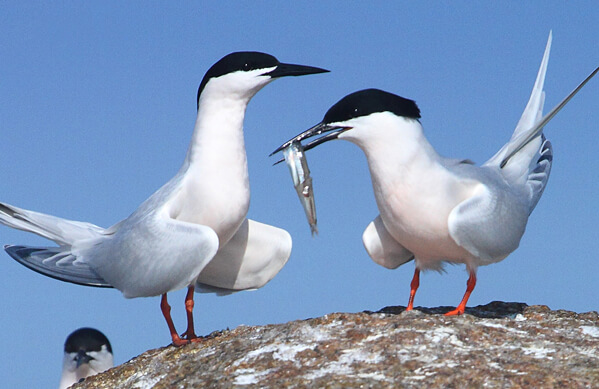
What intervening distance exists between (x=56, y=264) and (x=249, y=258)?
163 centimetres

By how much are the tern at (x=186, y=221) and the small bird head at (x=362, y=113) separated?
623 millimetres

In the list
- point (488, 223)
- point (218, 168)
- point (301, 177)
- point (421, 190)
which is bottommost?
point (488, 223)

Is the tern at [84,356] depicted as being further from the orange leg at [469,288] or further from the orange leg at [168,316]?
the orange leg at [469,288]

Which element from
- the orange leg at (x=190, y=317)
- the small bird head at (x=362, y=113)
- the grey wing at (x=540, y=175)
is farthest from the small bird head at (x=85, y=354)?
the grey wing at (x=540, y=175)

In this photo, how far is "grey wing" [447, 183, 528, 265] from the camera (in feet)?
21.8

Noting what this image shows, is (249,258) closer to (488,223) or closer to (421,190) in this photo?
(421,190)

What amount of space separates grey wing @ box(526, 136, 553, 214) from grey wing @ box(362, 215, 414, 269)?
1216mm

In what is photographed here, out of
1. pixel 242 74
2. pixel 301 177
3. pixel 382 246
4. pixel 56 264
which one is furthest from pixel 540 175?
pixel 56 264

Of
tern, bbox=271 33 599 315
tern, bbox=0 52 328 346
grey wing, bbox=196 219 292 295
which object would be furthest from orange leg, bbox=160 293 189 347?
tern, bbox=271 33 599 315

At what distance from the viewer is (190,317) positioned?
22.6 ft

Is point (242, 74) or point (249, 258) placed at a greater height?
point (242, 74)

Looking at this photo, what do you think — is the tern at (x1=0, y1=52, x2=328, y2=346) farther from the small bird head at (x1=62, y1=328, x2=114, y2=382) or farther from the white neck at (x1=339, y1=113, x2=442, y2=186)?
the small bird head at (x1=62, y1=328, x2=114, y2=382)

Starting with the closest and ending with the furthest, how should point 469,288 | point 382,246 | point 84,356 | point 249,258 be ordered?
point 469,288 < point 382,246 < point 249,258 < point 84,356

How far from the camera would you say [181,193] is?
22.3ft
